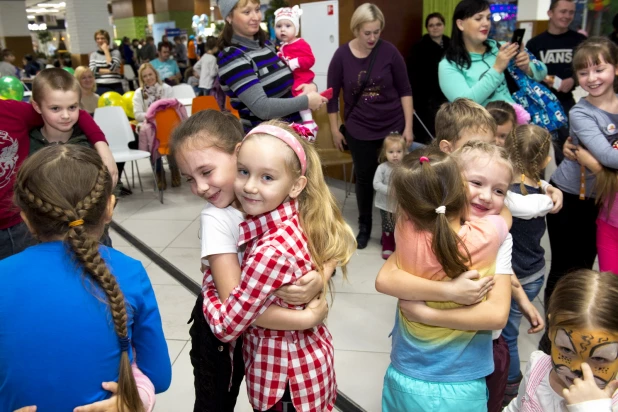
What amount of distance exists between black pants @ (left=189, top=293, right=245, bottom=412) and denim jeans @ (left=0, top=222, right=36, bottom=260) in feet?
3.60

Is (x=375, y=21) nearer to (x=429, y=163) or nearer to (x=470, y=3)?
(x=470, y=3)

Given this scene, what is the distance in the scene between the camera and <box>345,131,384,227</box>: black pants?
382 cm

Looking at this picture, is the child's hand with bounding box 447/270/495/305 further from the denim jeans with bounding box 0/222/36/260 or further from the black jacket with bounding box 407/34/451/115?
the black jacket with bounding box 407/34/451/115

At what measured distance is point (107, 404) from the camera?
1161mm

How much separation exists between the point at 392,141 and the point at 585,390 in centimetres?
259

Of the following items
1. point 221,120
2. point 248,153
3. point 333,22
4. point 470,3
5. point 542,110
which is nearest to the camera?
point 248,153

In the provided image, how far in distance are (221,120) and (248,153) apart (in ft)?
0.79

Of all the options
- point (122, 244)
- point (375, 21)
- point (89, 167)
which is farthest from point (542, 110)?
point (122, 244)

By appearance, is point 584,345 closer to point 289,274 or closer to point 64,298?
point 289,274

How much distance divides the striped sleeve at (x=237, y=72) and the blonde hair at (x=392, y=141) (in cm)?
132

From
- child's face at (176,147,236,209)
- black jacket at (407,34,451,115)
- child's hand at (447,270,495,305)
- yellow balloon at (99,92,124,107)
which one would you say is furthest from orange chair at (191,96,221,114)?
child's hand at (447,270,495,305)

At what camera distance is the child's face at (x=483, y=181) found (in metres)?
1.57

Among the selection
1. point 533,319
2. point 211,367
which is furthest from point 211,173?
point 533,319

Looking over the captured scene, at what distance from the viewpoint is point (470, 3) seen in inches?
110
